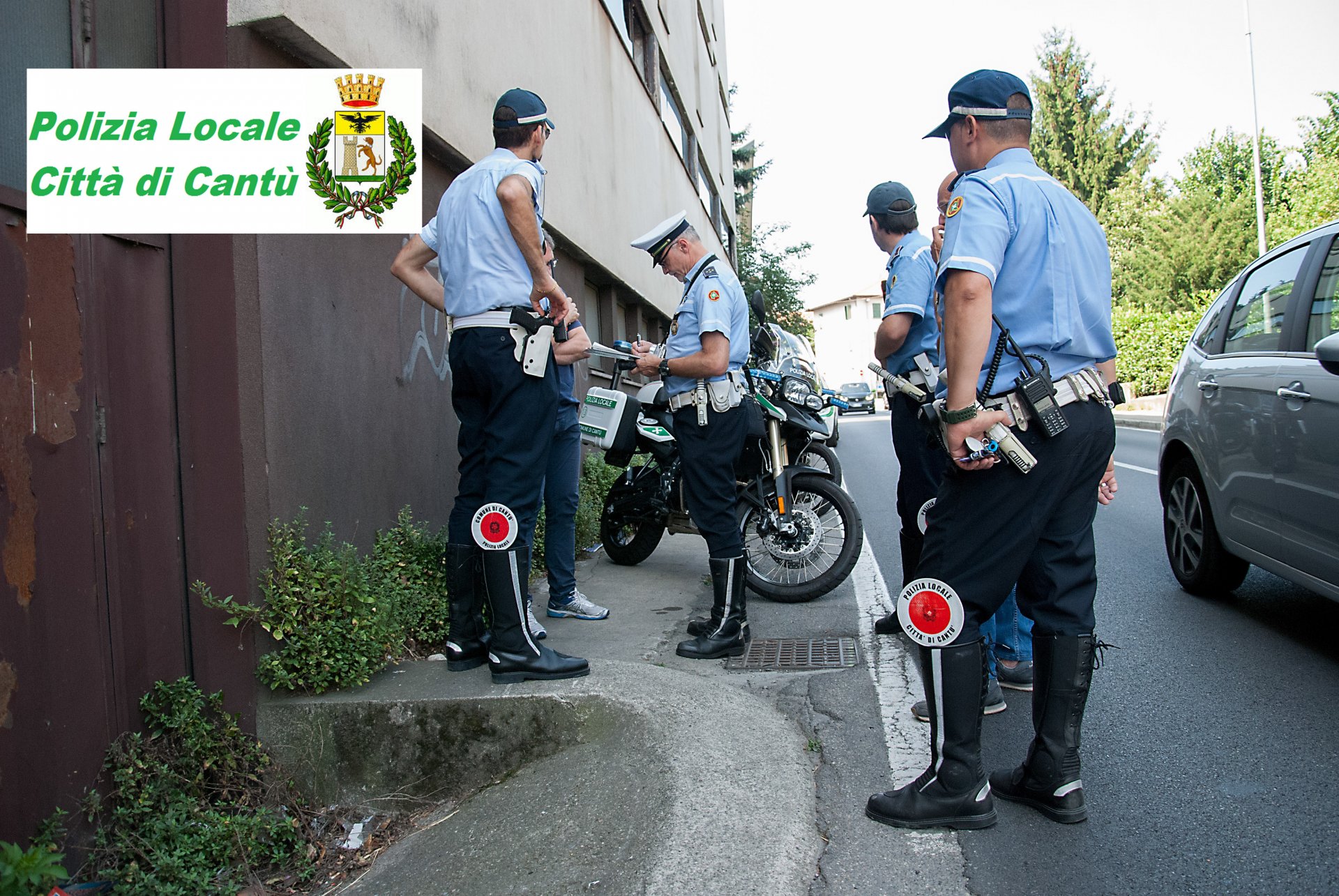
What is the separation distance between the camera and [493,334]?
11.5 feet

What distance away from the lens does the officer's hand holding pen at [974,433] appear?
8.32ft

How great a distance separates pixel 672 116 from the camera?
54.1 feet

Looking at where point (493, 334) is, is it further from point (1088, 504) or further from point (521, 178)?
point (1088, 504)

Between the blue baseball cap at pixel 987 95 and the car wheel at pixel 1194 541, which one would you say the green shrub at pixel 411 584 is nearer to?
the blue baseball cap at pixel 987 95

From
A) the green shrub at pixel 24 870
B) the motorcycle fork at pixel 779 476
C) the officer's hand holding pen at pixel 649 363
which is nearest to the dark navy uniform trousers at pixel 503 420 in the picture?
the officer's hand holding pen at pixel 649 363

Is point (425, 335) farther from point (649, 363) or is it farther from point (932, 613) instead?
point (932, 613)

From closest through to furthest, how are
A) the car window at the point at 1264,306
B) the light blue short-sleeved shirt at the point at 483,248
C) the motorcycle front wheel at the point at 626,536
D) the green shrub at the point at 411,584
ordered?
the light blue short-sleeved shirt at the point at 483,248, the green shrub at the point at 411,584, the car window at the point at 1264,306, the motorcycle front wheel at the point at 626,536

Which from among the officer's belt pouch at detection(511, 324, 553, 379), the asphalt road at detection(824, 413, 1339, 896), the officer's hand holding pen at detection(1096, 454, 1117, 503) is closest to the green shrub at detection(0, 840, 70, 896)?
the asphalt road at detection(824, 413, 1339, 896)

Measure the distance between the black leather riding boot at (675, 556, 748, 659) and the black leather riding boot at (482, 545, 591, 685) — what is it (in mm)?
784

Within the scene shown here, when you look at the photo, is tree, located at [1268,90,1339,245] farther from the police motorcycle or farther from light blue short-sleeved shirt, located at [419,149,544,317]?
light blue short-sleeved shirt, located at [419,149,544,317]

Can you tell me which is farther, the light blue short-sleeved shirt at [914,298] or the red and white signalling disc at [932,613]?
the light blue short-sleeved shirt at [914,298]

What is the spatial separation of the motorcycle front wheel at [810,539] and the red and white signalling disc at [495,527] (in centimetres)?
204

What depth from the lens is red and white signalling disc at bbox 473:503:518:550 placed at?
3469 mm

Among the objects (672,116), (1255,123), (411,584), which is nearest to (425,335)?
(411,584)
